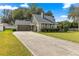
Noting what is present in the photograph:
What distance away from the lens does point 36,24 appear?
6641 millimetres

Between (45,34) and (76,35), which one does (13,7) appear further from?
(76,35)

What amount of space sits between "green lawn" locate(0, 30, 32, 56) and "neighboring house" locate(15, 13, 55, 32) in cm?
26

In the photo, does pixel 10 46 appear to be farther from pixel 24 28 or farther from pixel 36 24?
pixel 36 24

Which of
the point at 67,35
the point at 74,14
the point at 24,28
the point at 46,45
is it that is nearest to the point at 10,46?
the point at 24,28

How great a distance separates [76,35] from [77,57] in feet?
2.30

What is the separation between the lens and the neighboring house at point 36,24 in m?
6.50

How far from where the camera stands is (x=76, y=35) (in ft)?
21.2

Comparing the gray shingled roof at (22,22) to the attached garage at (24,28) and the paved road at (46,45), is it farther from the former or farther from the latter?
the paved road at (46,45)

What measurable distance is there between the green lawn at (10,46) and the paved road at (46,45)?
11 cm

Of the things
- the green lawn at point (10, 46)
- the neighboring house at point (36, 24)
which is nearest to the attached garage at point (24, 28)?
the neighboring house at point (36, 24)

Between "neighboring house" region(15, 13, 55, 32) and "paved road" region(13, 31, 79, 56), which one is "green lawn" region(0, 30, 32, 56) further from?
"neighboring house" region(15, 13, 55, 32)

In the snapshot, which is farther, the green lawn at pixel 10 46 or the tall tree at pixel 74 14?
the tall tree at pixel 74 14

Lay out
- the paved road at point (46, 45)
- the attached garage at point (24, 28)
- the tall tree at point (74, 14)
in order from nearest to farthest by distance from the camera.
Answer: the paved road at point (46, 45) → the tall tree at point (74, 14) → the attached garage at point (24, 28)

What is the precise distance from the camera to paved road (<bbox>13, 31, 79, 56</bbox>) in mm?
6090
